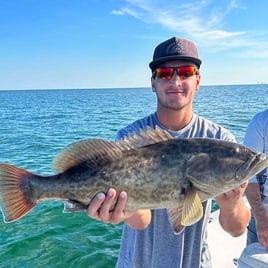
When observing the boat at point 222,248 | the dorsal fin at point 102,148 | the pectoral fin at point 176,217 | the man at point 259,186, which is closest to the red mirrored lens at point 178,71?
the dorsal fin at point 102,148

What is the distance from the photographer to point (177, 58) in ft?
11.3

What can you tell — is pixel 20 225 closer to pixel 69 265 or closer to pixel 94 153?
pixel 69 265

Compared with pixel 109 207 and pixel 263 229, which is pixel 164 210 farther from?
pixel 263 229

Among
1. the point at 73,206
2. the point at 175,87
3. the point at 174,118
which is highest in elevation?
the point at 175,87

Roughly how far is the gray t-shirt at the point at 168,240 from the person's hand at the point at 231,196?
0.31 metres

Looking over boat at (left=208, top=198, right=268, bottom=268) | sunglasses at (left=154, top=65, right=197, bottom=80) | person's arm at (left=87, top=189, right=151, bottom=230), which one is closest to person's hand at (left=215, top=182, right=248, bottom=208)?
person's arm at (left=87, top=189, right=151, bottom=230)

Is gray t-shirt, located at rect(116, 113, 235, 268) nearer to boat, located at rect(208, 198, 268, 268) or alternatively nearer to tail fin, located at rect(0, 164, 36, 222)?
tail fin, located at rect(0, 164, 36, 222)

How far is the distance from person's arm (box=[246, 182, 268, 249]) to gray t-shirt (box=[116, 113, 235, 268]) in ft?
3.40

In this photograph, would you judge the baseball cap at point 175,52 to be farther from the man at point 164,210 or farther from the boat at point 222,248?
the boat at point 222,248

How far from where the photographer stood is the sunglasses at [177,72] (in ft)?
11.3

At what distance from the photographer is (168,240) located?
11.0 feet

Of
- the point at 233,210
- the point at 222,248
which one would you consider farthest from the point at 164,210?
the point at 222,248

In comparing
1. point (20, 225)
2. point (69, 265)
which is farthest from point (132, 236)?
point (20, 225)

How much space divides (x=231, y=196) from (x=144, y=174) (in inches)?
32.1
